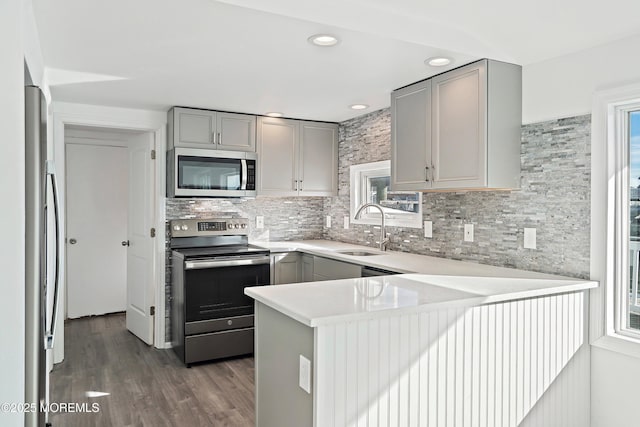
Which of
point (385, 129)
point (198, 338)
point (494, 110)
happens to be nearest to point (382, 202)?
point (385, 129)

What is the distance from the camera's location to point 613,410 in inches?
93.8

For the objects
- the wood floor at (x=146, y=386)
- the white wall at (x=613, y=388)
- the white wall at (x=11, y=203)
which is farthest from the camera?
the wood floor at (x=146, y=386)

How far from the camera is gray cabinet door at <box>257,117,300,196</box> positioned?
14.5 ft

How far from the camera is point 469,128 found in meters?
2.81

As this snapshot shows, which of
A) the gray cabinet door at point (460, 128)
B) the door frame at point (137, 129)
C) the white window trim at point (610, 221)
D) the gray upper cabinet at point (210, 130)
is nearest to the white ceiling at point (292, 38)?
the gray cabinet door at point (460, 128)

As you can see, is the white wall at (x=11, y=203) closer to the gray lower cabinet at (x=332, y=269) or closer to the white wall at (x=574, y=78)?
the gray lower cabinet at (x=332, y=269)

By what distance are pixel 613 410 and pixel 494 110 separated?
173cm

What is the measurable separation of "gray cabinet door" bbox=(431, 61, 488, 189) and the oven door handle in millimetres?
1745

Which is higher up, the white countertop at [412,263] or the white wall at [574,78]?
the white wall at [574,78]

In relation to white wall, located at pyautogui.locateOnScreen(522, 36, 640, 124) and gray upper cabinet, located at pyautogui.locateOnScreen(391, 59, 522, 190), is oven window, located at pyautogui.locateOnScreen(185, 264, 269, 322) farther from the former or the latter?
white wall, located at pyautogui.locateOnScreen(522, 36, 640, 124)

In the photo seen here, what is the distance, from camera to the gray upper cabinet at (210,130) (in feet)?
13.2

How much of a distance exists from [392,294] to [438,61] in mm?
1472

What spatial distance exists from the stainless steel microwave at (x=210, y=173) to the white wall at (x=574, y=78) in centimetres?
244

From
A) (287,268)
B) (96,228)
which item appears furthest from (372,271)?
(96,228)
